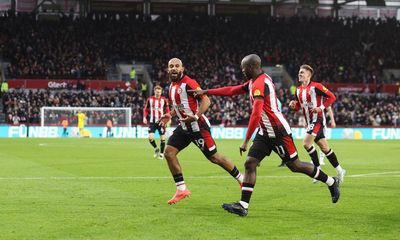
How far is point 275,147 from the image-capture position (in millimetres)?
10477

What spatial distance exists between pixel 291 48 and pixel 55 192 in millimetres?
48400

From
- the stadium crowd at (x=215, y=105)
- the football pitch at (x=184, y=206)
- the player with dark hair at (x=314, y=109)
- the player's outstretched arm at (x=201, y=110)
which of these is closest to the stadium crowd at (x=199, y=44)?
the stadium crowd at (x=215, y=105)

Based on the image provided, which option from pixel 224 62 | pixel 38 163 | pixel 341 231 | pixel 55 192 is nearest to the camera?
pixel 341 231

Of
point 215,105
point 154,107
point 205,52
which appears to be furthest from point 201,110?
point 205,52

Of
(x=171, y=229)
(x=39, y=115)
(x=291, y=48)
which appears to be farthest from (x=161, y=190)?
(x=291, y=48)

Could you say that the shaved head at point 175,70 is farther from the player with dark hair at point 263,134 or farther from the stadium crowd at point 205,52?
the stadium crowd at point 205,52

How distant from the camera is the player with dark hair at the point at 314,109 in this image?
51.6 feet

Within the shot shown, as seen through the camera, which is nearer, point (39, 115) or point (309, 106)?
point (309, 106)

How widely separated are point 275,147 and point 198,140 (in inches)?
69.1

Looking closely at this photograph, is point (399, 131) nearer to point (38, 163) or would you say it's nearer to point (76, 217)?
point (38, 163)

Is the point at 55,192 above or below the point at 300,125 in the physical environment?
above

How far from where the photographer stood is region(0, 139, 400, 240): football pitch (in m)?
8.57

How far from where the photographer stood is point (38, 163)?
2056 cm

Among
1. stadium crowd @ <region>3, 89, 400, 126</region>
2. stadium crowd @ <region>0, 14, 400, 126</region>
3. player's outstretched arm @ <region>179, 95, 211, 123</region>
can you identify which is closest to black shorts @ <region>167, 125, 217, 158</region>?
player's outstretched arm @ <region>179, 95, 211, 123</region>
